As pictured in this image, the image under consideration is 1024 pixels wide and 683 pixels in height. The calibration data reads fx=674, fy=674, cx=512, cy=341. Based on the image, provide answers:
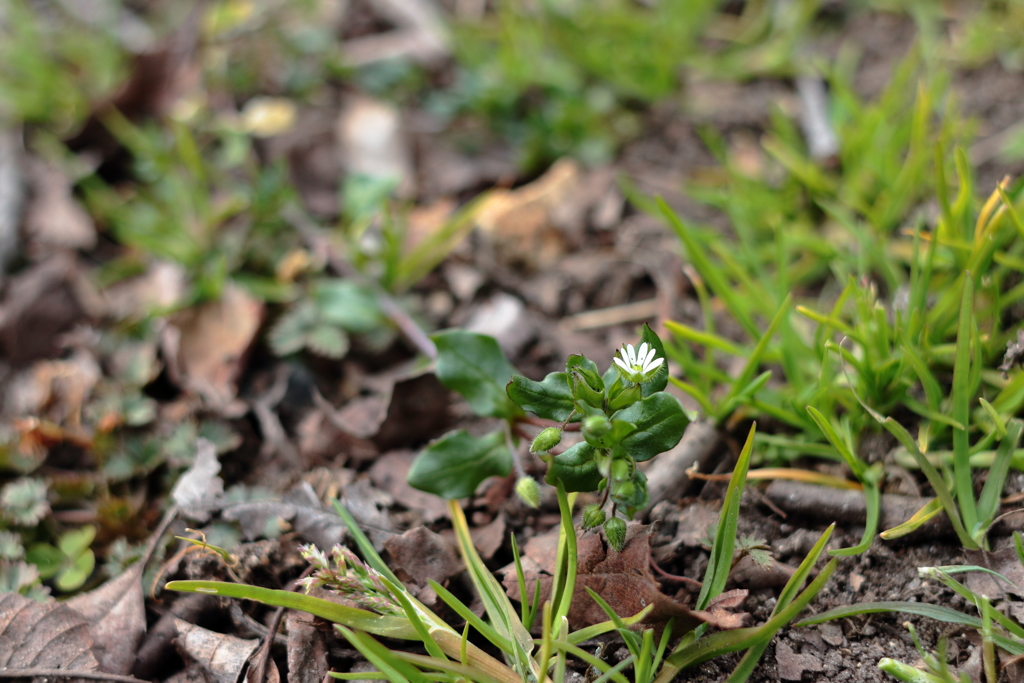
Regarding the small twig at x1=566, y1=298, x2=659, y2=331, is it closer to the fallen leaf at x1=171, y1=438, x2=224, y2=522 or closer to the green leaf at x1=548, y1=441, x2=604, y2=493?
the green leaf at x1=548, y1=441, x2=604, y2=493

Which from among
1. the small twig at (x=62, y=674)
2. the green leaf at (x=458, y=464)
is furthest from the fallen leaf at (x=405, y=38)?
the small twig at (x=62, y=674)

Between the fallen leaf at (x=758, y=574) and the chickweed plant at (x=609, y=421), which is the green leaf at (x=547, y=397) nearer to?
the chickweed plant at (x=609, y=421)

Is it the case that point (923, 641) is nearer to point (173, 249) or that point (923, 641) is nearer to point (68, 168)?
point (173, 249)

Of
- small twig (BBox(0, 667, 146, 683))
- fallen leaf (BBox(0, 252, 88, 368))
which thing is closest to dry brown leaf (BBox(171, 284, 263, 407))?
fallen leaf (BBox(0, 252, 88, 368))

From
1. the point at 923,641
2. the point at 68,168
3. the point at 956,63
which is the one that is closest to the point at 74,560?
the point at 68,168

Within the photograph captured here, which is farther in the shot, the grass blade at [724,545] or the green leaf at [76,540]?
the green leaf at [76,540]

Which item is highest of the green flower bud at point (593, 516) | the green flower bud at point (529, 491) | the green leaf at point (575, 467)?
the green leaf at point (575, 467)
